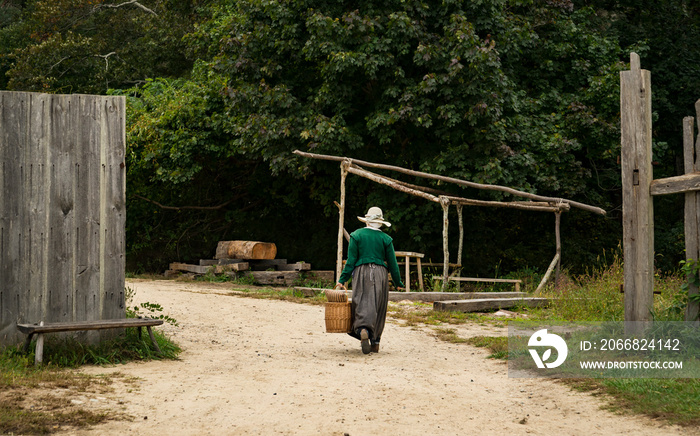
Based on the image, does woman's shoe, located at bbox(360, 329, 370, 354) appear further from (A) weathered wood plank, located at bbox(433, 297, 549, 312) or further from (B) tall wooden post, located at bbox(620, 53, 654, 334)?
(A) weathered wood plank, located at bbox(433, 297, 549, 312)

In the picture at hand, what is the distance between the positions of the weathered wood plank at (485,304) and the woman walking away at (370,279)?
3.84 metres

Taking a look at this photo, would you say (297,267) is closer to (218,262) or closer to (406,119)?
(218,262)

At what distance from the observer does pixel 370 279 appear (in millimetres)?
8742

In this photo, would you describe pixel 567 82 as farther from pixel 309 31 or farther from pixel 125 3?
pixel 125 3

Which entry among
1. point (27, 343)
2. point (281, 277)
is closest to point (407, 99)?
point (281, 277)

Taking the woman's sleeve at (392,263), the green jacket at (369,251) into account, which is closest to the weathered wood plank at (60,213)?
the green jacket at (369,251)

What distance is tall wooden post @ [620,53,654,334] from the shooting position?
7.60 metres

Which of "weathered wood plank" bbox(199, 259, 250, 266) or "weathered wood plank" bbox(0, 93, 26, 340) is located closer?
"weathered wood plank" bbox(0, 93, 26, 340)

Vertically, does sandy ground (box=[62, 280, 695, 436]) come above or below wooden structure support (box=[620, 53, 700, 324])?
below

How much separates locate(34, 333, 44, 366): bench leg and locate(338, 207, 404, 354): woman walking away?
3478mm

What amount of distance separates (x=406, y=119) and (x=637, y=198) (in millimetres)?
9896

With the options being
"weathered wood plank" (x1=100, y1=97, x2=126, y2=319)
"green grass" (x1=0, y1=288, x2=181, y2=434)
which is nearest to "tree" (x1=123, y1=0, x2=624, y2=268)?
"weathered wood plank" (x1=100, y1=97, x2=126, y2=319)

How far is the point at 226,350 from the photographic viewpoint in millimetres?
8594

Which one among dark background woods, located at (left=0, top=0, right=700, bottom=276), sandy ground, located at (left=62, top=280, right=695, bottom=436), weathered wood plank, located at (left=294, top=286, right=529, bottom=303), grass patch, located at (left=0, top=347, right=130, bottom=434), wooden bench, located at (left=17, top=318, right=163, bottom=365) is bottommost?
sandy ground, located at (left=62, top=280, right=695, bottom=436)
